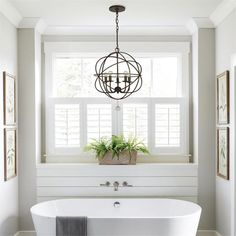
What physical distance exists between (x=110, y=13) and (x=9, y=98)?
4.55ft

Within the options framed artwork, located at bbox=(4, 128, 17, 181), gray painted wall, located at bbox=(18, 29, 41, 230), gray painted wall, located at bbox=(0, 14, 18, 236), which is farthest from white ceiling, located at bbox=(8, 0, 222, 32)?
framed artwork, located at bbox=(4, 128, 17, 181)

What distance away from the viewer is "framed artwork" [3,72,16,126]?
4121 mm

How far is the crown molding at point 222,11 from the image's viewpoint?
3.95 m

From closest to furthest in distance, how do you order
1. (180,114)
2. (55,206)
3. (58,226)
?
(58,226), (55,206), (180,114)

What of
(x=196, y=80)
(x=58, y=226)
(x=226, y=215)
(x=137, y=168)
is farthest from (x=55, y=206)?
(x=196, y=80)

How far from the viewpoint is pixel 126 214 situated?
15.3 ft

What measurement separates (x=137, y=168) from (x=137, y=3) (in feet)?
6.07

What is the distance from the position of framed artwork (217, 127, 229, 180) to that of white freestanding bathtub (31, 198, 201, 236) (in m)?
0.45

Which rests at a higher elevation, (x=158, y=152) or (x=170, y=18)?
(x=170, y=18)

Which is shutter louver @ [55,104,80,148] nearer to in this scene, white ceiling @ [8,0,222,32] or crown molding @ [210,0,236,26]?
white ceiling @ [8,0,222,32]

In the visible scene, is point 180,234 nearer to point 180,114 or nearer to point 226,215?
point 226,215

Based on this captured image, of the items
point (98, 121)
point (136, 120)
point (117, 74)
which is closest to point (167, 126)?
point (136, 120)

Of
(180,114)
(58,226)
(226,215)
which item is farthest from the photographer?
(180,114)

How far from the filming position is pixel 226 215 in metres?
4.26
